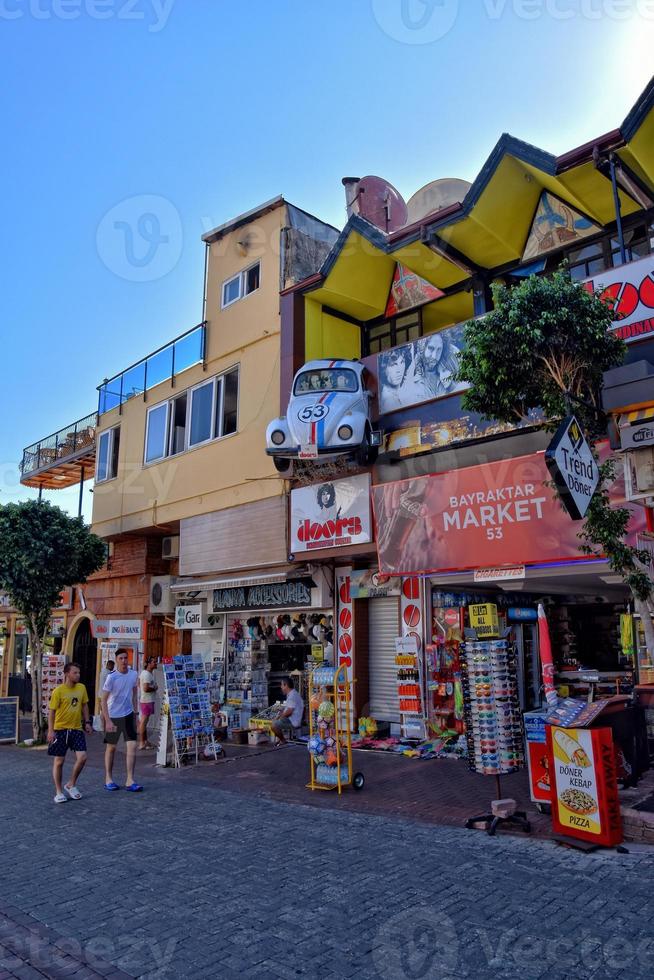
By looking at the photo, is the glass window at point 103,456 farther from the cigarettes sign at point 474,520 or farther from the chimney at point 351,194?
the cigarettes sign at point 474,520

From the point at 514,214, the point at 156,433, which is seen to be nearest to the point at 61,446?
the point at 156,433

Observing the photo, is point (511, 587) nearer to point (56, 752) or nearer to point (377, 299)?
point (377, 299)

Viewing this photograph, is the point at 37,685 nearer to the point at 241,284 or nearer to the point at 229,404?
the point at 229,404

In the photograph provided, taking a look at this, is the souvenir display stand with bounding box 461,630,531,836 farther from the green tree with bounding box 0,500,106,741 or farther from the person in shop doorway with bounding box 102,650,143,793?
the green tree with bounding box 0,500,106,741

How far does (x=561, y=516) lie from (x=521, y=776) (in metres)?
→ 3.61

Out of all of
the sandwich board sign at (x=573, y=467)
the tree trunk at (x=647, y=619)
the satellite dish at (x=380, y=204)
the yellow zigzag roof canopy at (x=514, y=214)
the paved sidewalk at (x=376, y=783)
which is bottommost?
the paved sidewalk at (x=376, y=783)

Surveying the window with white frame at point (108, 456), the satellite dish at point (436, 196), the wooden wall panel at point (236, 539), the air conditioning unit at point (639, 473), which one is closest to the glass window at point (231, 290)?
the satellite dish at point (436, 196)

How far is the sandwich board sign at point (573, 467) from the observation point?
6359mm

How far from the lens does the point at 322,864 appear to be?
618 centimetres

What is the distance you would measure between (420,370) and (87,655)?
14.6 meters

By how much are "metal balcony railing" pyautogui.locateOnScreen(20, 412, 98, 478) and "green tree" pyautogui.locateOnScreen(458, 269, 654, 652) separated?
1751cm

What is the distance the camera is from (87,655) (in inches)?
852

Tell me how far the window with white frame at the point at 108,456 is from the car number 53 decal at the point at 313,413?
32.0 ft

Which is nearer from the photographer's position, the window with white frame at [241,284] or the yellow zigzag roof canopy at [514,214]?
the yellow zigzag roof canopy at [514,214]
